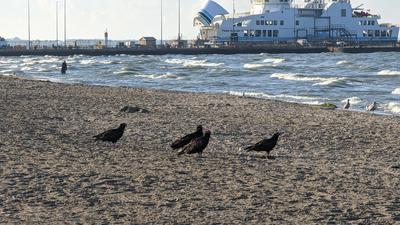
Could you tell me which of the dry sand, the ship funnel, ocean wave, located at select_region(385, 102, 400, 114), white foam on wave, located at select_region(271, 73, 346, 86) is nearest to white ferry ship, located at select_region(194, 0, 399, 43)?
the ship funnel

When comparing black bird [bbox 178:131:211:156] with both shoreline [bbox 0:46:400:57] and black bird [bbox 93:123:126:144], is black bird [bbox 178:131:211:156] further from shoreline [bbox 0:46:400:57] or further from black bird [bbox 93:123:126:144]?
shoreline [bbox 0:46:400:57]

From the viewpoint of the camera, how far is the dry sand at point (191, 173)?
681 cm

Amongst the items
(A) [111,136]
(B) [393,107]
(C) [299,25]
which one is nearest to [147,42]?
(C) [299,25]

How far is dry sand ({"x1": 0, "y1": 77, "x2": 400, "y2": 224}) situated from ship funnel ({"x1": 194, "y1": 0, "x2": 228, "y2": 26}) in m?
85.0

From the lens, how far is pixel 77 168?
28.4 ft

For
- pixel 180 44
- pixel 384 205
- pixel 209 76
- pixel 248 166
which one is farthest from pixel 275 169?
pixel 180 44

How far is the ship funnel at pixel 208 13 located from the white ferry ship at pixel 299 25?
2.55 feet

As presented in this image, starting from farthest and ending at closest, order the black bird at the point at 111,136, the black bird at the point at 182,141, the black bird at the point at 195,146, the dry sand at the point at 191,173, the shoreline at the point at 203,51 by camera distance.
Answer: the shoreline at the point at 203,51 < the black bird at the point at 111,136 < the black bird at the point at 182,141 < the black bird at the point at 195,146 < the dry sand at the point at 191,173

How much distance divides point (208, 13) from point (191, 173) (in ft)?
304

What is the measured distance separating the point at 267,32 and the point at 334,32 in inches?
333

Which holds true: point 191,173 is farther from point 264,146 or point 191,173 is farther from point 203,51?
point 203,51

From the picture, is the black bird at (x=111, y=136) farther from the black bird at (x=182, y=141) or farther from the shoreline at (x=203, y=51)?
the shoreline at (x=203, y=51)

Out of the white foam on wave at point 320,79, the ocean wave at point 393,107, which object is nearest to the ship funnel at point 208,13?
the white foam on wave at point 320,79

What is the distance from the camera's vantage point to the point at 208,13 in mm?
100688
